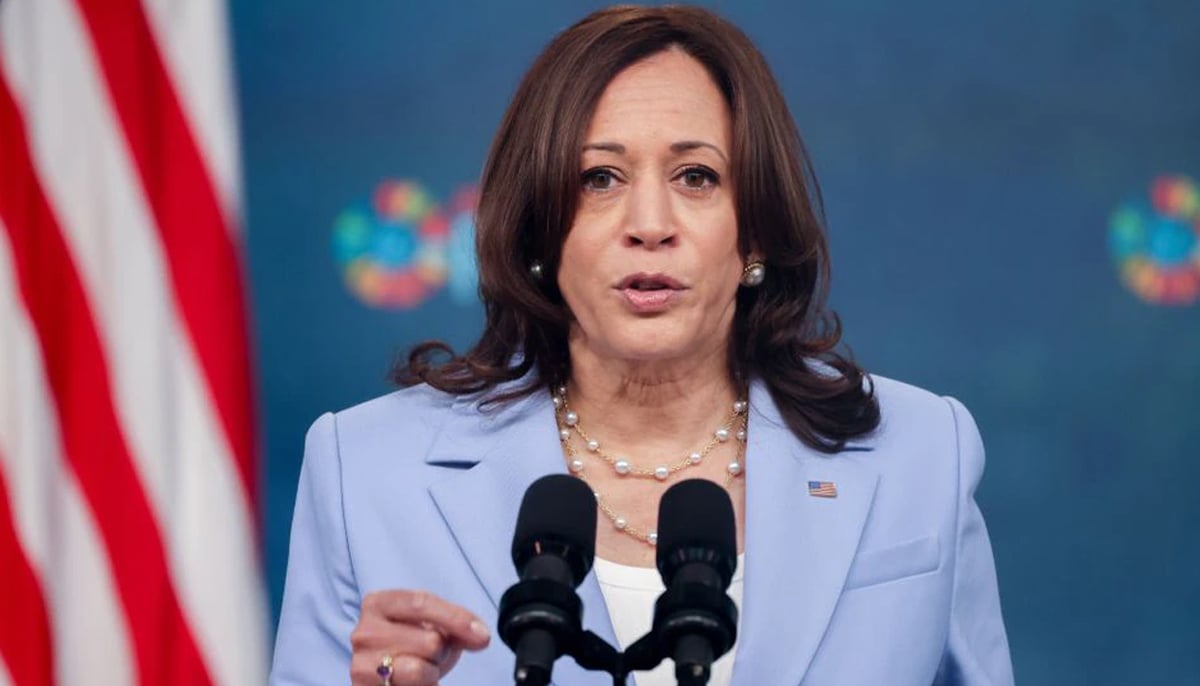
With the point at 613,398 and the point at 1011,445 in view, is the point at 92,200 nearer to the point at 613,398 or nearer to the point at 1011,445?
the point at 613,398

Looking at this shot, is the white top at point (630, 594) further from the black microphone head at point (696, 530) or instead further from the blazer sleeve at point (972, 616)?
the black microphone head at point (696, 530)

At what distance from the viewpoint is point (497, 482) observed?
2.20 metres

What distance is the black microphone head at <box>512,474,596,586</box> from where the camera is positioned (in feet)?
5.01

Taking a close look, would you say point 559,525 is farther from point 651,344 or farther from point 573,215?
point 573,215

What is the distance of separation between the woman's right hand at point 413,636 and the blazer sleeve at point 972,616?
72cm

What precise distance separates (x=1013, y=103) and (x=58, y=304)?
67.1 inches

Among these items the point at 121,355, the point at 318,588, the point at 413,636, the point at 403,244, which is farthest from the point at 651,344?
the point at 403,244

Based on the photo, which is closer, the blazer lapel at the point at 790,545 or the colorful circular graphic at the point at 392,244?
the blazer lapel at the point at 790,545

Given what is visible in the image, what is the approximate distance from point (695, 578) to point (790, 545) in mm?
654

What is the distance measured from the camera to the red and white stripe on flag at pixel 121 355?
2.52 m

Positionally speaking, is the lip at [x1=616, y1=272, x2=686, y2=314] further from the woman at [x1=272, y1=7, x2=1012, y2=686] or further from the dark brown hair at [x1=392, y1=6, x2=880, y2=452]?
the dark brown hair at [x1=392, y1=6, x2=880, y2=452]

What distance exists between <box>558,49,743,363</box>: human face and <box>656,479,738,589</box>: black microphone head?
22.7 inches

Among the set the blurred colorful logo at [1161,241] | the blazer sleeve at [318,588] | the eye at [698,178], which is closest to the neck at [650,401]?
the eye at [698,178]

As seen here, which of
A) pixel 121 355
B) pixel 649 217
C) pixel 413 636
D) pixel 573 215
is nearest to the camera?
pixel 413 636
